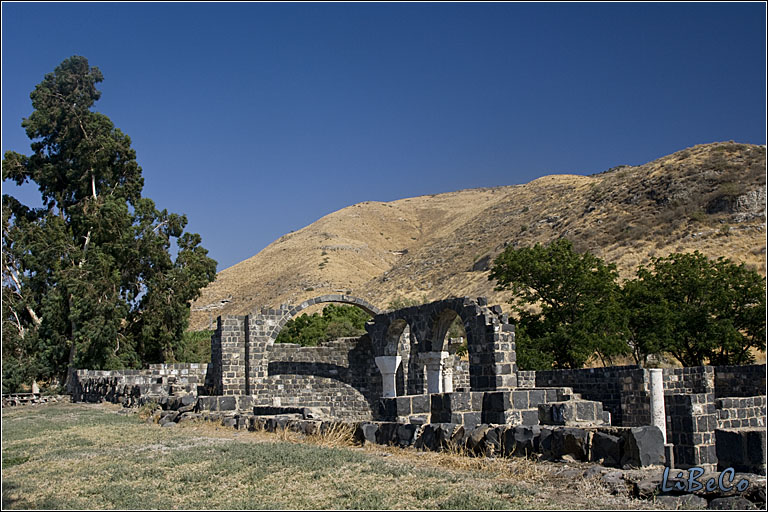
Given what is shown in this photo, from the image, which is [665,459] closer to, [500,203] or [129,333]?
[129,333]

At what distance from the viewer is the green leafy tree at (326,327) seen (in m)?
37.2

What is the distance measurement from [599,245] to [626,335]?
2447cm

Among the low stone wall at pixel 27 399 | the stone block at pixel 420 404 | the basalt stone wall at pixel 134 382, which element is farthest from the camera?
the low stone wall at pixel 27 399

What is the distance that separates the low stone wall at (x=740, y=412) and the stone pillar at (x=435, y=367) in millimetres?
10583

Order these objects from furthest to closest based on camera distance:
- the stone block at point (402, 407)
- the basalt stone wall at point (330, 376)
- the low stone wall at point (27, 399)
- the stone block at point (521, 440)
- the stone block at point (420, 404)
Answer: the low stone wall at point (27, 399) < the basalt stone wall at point (330, 376) < the stone block at point (420, 404) < the stone block at point (402, 407) < the stone block at point (521, 440)

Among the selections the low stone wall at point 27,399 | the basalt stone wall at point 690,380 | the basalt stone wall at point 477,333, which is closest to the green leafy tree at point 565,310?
the basalt stone wall at point 477,333

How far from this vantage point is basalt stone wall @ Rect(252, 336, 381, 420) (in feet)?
83.4

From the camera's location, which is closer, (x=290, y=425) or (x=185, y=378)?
(x=290, y=425)

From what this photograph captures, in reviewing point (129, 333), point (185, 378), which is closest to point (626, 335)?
point (185, 378)

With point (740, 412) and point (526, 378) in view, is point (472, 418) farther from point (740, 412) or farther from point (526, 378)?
point (526, 378)

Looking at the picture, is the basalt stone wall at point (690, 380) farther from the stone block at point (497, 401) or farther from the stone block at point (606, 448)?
the stone block at point (606, 448)

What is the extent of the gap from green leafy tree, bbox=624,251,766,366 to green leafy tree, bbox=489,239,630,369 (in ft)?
3.46

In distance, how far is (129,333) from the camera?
3303cm

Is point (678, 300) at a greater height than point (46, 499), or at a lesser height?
greater
